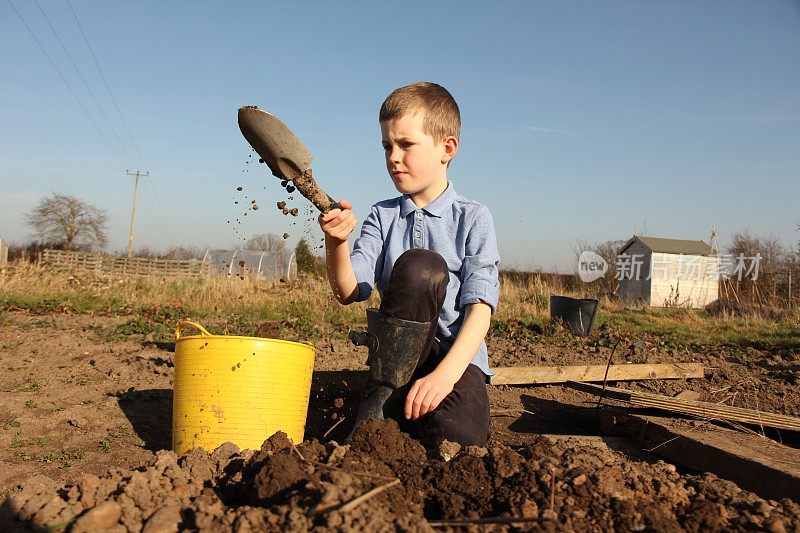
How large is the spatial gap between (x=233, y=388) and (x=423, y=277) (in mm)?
799

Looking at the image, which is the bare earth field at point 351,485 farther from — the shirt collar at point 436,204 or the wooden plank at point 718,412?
the shirt collar at point 436,204

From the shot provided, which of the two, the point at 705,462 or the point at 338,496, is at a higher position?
the point at 338,496

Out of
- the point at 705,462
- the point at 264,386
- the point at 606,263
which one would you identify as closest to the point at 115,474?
the point at 264,386

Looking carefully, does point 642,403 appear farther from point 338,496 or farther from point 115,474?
point 115,474


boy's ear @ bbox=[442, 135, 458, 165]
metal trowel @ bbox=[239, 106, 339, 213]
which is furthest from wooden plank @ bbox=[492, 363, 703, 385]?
metal trowel @ bbox=[239, 106, 339, 213]

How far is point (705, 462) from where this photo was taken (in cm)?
225

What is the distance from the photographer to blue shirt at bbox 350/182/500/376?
246 cm

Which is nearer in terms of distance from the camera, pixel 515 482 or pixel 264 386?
pixel 515 482

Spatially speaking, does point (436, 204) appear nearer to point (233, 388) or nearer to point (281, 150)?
point (281, 150)

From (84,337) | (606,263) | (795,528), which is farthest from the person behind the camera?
(606,263)

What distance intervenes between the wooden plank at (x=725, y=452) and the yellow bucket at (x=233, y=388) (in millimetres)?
1506

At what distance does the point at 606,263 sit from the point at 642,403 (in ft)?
75.5

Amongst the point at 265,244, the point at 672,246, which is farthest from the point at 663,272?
the point at 265,244

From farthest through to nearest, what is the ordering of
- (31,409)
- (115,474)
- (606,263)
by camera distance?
(606,263)
(31,409)
(115,474)
